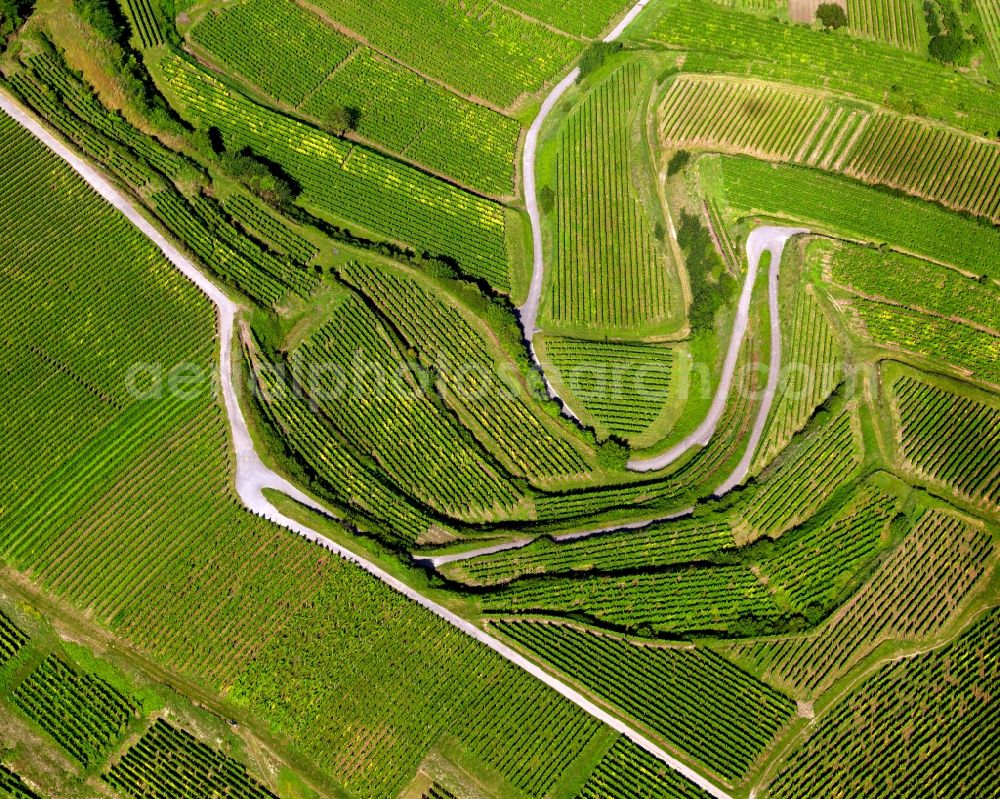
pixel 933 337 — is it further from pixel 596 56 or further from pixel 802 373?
pixel 596 56

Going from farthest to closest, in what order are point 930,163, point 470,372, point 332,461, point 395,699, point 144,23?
point 930,163 → point 144,23 → point 470,372 → point 332,461 → point 395,699

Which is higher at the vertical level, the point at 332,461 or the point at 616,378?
the point at 616,378

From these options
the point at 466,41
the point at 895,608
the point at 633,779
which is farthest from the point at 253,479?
the point at 895,608

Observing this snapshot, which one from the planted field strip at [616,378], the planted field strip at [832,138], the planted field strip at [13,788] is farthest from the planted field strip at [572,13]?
the planted field strip at [13,788]

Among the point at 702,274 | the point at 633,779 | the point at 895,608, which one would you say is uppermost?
the point at 702,274

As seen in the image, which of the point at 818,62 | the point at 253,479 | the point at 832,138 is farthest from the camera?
the point at 818,62

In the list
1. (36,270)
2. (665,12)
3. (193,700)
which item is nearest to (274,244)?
(36,270)

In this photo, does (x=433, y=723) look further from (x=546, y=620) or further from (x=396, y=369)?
(x=396, y=369)
